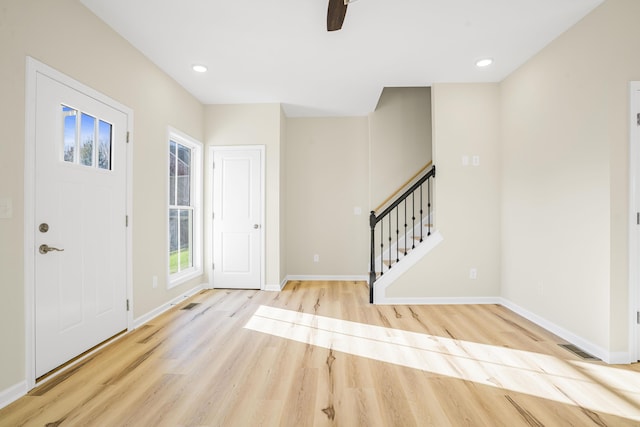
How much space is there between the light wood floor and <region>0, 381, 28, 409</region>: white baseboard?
0.13 ft

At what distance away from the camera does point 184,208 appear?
4.21m

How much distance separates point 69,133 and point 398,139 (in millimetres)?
4232

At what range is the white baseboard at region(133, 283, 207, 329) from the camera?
311 centimetres

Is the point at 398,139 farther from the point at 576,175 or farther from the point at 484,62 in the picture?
the point at 576,175

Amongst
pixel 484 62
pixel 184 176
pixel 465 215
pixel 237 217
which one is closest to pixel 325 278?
pixel 237 217

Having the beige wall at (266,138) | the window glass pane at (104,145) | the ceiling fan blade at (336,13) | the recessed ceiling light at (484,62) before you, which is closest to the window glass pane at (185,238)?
the beige wall at (266,138)

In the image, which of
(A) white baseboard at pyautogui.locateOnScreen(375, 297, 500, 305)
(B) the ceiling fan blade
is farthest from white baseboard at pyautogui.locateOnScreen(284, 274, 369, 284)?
(B) the ceiling fan blade

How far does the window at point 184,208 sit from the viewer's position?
398 centimetres

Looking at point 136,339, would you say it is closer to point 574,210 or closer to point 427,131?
point 574,210

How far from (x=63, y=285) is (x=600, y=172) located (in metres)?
4.17

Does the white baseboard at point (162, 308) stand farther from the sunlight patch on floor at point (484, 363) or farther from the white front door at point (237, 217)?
the sunlight patch on floor at point (484, 363)

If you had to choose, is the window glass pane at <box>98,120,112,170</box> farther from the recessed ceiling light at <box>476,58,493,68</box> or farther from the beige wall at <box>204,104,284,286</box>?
the recessed ceiling light at <box>476,58,493,68</box>

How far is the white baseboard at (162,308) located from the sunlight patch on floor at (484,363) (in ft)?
3.48

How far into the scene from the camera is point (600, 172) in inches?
96.6
